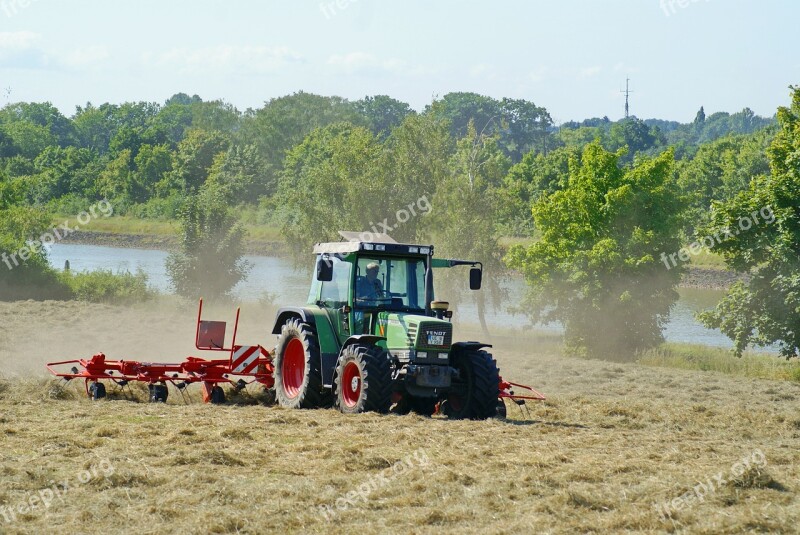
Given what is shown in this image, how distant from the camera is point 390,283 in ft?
45.5

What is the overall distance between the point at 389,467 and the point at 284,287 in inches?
1421

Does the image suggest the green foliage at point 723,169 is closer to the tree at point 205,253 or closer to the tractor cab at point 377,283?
the tree at point 205,253

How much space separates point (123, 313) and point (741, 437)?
821 inches

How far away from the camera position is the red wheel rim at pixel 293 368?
14.8 metres

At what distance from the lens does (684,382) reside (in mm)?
21281

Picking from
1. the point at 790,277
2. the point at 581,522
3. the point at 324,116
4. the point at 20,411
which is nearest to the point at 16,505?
the point at 581,522

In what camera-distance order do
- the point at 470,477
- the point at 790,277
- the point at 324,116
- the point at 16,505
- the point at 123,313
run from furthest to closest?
the point at 324,116 < the point at 123,313 < the point at 790,277 < the point at 470,477 < the point at 16,505

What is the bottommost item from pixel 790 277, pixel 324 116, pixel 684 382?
pixel 684 382

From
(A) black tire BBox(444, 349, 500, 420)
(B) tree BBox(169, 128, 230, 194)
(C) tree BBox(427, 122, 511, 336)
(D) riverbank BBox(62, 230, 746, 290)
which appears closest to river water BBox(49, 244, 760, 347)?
(D) riverbank BBox(62, 230, 746, 290)

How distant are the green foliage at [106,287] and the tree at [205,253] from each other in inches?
55.5

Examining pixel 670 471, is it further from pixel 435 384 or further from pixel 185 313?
pixel 185 313

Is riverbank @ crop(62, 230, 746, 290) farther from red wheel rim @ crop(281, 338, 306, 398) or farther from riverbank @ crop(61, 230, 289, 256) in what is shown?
red wheel rim @ crop(281, 338, 306, 398)

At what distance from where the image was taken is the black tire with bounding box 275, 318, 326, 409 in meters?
13.9

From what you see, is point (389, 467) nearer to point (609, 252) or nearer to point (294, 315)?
point (294, 315)
